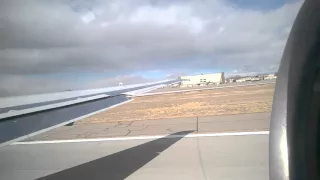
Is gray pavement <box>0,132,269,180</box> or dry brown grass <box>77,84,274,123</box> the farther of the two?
dry brown grass <box>77,84,274,123</box>

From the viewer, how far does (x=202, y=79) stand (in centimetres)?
240

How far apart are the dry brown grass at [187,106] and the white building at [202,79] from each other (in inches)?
6.0

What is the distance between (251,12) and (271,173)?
122 cm

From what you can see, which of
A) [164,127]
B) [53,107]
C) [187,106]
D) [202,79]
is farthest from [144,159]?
[53,107]

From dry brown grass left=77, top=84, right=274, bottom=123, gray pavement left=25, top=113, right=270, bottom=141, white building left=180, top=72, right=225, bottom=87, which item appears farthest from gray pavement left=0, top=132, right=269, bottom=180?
white building left=180, top=72, right=225, bottom=87

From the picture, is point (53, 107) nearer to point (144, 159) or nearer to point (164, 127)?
point (164, 127)

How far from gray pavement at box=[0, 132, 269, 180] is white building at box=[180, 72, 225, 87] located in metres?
0.59

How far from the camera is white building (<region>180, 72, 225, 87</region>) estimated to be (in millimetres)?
2389

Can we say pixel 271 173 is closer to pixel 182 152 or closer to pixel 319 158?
pixel 319 158

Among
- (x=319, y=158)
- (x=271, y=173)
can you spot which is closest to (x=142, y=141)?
(x=271, y=173)

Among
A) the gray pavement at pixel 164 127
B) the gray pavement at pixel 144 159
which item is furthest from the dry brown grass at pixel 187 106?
the gray pavement at pixel 144 159

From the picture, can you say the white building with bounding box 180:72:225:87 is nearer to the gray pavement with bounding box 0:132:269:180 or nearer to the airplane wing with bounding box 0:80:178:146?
the airplane wing with bounding box 0:80:178:146

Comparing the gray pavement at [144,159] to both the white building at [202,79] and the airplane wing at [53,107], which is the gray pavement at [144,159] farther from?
the white building at [202,79]

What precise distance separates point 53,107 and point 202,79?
130 cm
